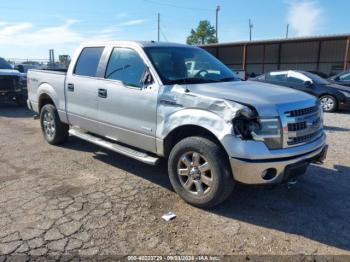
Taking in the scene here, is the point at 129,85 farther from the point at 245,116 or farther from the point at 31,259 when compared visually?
the point at 31,259

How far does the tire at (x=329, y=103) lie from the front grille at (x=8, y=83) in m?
10.9

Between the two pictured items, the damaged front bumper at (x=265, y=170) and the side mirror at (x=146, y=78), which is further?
the side mirror at (x=146, y=78)

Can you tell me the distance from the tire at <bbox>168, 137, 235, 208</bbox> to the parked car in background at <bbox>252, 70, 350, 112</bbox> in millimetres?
8639

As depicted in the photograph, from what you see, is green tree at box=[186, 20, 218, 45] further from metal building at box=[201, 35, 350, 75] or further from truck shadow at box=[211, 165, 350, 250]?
truck shadow at box=[211, 165, 350, 250]

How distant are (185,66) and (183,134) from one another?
3.69ft

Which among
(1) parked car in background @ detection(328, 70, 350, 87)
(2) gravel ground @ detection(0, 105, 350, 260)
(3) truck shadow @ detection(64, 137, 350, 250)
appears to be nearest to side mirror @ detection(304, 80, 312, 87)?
(1) parked car in background @ detection(328, 70, 350, 87)

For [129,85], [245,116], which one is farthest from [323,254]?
[129,85]

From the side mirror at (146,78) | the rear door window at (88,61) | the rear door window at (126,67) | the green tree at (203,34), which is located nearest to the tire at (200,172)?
the side mirror at (146,78)

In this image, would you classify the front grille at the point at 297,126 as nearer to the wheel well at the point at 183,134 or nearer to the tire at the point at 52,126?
the wheel well at the point at 183,134

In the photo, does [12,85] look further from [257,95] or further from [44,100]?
[257,95]

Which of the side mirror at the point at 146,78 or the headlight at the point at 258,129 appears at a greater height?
the side mirror at the point at 146,78

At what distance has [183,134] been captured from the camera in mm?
4195

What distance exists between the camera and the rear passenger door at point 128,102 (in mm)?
4383

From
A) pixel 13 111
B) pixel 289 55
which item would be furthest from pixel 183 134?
pixel 289 55
